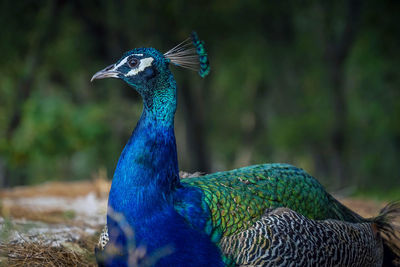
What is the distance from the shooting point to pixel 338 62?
400 inches

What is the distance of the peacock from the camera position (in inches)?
88.1

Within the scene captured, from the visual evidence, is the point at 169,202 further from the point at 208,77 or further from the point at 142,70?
the point at 208,77

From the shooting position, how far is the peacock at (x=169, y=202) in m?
2.24

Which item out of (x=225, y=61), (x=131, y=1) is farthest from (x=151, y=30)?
(x=225, y=61)

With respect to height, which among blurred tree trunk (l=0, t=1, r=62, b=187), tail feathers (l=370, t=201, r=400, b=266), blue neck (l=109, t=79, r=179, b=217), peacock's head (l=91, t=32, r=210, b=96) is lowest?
tail feathers (l=370, t=201, r=400, b=266)

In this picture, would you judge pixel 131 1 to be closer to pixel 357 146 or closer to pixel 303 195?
pixel 303 195

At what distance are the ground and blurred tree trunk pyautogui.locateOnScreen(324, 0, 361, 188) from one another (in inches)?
207

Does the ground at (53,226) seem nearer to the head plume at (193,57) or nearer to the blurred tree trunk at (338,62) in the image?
the head plume at (193,57)

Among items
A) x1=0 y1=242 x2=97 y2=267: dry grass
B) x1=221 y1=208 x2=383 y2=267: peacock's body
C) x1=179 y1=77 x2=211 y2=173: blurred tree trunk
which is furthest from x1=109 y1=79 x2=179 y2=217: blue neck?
x1=179 y1=77 x2=211 y2=173: blurred tree trunk

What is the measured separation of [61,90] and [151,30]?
511 centimetres

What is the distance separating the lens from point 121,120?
32.5 feet

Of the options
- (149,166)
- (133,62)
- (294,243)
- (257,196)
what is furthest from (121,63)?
(294,243)

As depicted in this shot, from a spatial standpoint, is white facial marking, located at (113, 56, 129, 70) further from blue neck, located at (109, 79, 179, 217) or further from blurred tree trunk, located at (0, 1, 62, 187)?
blurred tree trunk, located at (0, 1, 62, 187)

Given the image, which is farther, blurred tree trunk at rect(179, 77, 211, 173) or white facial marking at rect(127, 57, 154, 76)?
blurred tree trunk at rect(179, 77, 211, 173)
